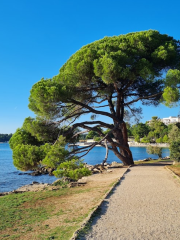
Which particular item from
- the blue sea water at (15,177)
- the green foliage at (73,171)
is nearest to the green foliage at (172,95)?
the green foliage at (73,171)

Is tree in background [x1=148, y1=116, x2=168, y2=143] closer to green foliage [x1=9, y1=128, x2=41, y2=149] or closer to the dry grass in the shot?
green foliage [x1=9, y1=128, x2=41, y2=149]

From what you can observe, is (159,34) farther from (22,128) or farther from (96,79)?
(22,128)

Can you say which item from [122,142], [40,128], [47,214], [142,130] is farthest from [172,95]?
[142,130]

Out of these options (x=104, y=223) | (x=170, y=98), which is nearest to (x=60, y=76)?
(x=170, y=98)

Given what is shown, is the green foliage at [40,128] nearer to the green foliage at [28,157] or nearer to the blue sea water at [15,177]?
the green foliage at [28,157]

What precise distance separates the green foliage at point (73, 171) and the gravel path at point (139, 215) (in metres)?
2.08

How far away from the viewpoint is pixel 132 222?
5289 mm

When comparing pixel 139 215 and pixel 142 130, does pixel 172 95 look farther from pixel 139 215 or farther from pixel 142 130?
pixel 142 130

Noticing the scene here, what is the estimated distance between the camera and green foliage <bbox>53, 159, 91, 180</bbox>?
10.6m

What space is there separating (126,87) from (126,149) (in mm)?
4373

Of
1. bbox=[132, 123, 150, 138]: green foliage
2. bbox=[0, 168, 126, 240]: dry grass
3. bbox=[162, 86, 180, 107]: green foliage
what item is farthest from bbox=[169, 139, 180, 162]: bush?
bbox=[132, 123, 150, 138]: green foliage

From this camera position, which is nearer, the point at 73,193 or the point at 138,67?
the point at 73,193

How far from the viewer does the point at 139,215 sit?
575 centimetres

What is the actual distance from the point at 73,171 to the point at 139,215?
530 centimetres
